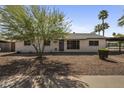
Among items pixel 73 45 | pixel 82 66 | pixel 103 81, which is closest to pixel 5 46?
pixel 73 45

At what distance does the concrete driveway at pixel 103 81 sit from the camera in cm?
957

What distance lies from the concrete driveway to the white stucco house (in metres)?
21.4

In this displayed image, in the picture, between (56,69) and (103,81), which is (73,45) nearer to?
(56,69)

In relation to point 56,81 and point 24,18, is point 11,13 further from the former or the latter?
point 56,81

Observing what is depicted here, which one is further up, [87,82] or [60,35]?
[60,35]

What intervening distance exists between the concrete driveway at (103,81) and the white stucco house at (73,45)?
2142cm

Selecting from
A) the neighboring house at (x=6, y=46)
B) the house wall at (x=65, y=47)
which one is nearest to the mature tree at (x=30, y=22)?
the house wall at (x=65, y=47)

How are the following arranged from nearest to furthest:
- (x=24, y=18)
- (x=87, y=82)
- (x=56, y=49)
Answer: (x=87, y=82)
(x=24, y=18)
(x=56, y=49)

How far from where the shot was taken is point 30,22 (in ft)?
62.4

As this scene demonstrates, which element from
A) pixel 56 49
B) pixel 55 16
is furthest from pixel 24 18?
pixel 56 49

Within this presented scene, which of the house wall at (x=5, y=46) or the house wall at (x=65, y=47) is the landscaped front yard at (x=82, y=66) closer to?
the house wall at (x=65, y=47)

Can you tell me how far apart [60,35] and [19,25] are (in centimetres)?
397

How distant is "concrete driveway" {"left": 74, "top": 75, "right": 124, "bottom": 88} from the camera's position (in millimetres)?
9570

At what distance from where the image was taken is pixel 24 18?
18844mm
